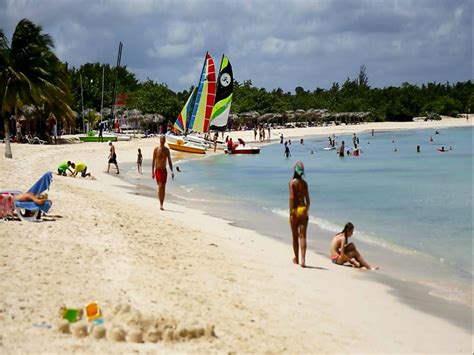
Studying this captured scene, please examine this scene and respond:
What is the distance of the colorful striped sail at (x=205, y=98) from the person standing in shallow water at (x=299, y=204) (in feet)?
103

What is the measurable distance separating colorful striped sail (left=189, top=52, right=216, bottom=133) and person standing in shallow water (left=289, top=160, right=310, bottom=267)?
31.5m

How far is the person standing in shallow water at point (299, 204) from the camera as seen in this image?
8.32 meters

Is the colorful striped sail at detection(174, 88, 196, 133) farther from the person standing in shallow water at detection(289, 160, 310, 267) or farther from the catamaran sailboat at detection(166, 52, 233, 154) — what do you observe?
the person standing in shallow water at detection(289, 160, 310, 267)

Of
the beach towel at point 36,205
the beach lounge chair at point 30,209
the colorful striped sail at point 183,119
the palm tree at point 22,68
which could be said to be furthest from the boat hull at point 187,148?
the beach lounge chair at point 30,209

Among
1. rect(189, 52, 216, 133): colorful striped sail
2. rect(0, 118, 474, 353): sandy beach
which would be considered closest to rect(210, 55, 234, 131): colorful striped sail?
rect(189, 52, 216, 133): colorful striped sail

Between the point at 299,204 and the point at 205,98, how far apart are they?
105 feet

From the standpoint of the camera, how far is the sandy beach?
5148 mm

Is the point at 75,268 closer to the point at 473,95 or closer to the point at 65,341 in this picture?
the point at 65,341

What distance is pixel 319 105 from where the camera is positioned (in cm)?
10781

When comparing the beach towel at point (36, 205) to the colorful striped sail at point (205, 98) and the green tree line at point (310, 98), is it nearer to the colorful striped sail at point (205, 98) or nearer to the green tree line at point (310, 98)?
the colorful striped sail at point (205, 98)

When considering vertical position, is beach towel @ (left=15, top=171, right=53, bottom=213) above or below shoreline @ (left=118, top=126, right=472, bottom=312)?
above

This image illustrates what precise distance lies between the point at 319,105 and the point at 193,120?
6993 cm

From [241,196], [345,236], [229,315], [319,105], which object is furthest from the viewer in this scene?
[319,105]

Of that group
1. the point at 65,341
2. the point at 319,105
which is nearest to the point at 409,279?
the point at 65,341
